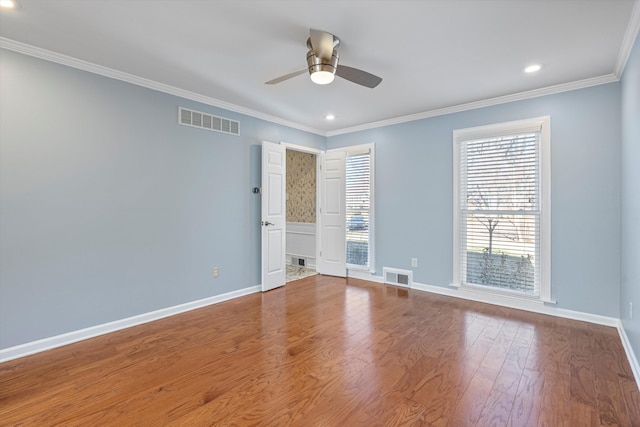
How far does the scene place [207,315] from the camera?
11.3 ft

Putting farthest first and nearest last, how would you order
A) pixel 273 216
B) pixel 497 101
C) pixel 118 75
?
pixel 273 216, pixel 497 101, pixel 118 75

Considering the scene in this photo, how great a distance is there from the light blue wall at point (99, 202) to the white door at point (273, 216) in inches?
19.2

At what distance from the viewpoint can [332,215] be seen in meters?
5.30

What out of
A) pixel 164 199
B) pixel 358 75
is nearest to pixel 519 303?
pixel 358 75

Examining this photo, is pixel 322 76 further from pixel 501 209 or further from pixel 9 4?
pixel 501 209

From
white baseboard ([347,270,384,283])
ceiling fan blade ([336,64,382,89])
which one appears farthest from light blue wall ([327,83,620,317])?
ceiling fan blade ([336,64,382,89])

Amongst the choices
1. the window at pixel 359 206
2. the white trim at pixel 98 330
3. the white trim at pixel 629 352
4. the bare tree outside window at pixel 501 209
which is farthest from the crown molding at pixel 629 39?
the white trim at pixel 98 330

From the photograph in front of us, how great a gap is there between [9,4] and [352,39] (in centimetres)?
238

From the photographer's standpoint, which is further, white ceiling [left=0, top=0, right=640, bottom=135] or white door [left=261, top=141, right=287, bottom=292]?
white door [left=261, top=141, right=287, bottom=292]

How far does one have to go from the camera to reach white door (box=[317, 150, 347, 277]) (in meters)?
5.20

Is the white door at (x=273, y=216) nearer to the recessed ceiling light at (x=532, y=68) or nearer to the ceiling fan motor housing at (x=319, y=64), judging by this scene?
the ceiling fan motor housing at (x=319, y=64)

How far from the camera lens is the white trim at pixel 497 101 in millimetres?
3125

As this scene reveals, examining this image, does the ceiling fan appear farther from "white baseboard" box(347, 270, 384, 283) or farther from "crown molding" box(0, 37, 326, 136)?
"white baseboard" box(347, 270, 384, 283)

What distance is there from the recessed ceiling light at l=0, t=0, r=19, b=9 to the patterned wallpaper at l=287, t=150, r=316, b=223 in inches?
174
